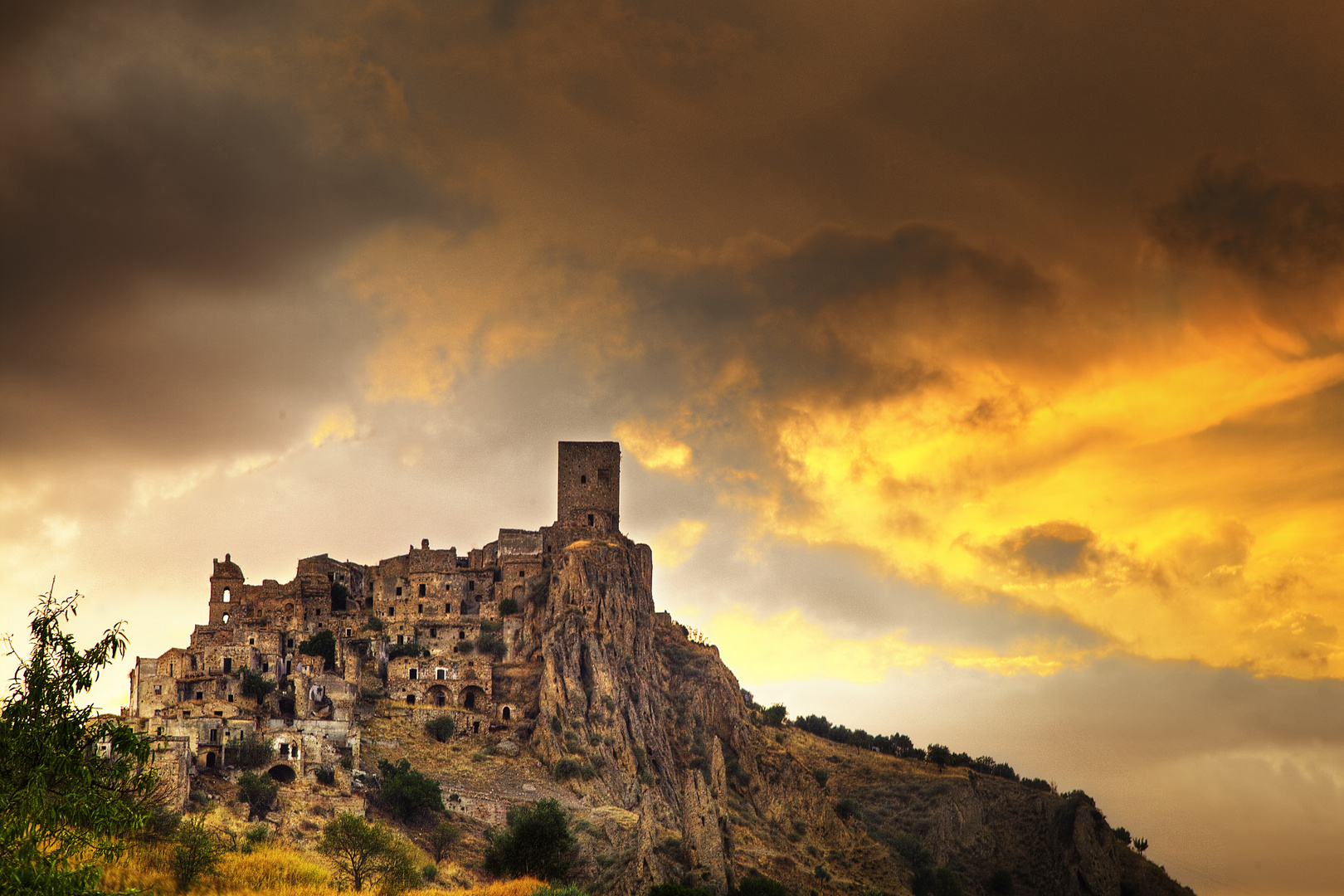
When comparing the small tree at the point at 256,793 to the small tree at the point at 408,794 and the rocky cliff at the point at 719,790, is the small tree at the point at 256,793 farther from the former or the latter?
the rocky cliff at the point at 719,790

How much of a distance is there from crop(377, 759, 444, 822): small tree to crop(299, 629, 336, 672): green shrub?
23041 millimetres

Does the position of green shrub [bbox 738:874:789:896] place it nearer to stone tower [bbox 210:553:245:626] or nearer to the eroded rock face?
the eroded rock face

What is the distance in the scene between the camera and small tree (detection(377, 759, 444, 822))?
89.5 metres

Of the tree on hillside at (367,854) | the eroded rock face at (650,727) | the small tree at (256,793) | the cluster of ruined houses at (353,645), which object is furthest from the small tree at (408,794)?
the eroded rock face at (650,727)

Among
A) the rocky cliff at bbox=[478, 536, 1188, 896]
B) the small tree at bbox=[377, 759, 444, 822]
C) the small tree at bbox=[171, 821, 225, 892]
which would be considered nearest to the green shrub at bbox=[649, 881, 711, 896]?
the rocky cliff at bbox=[478, 536, 1188, 896]

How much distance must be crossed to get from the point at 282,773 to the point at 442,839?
11.7 meters

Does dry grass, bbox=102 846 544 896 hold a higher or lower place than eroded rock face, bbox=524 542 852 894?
lower

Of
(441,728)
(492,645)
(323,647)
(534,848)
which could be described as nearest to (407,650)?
(323,647)

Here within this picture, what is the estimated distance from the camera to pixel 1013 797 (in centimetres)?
14100

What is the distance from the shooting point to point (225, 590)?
129 meters

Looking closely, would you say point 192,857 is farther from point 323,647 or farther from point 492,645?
point 492,645

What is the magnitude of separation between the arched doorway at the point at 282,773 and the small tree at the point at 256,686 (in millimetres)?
12735

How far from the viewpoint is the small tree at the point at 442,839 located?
8562 cm

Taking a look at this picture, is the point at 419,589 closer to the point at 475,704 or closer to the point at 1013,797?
the point at 475,704
